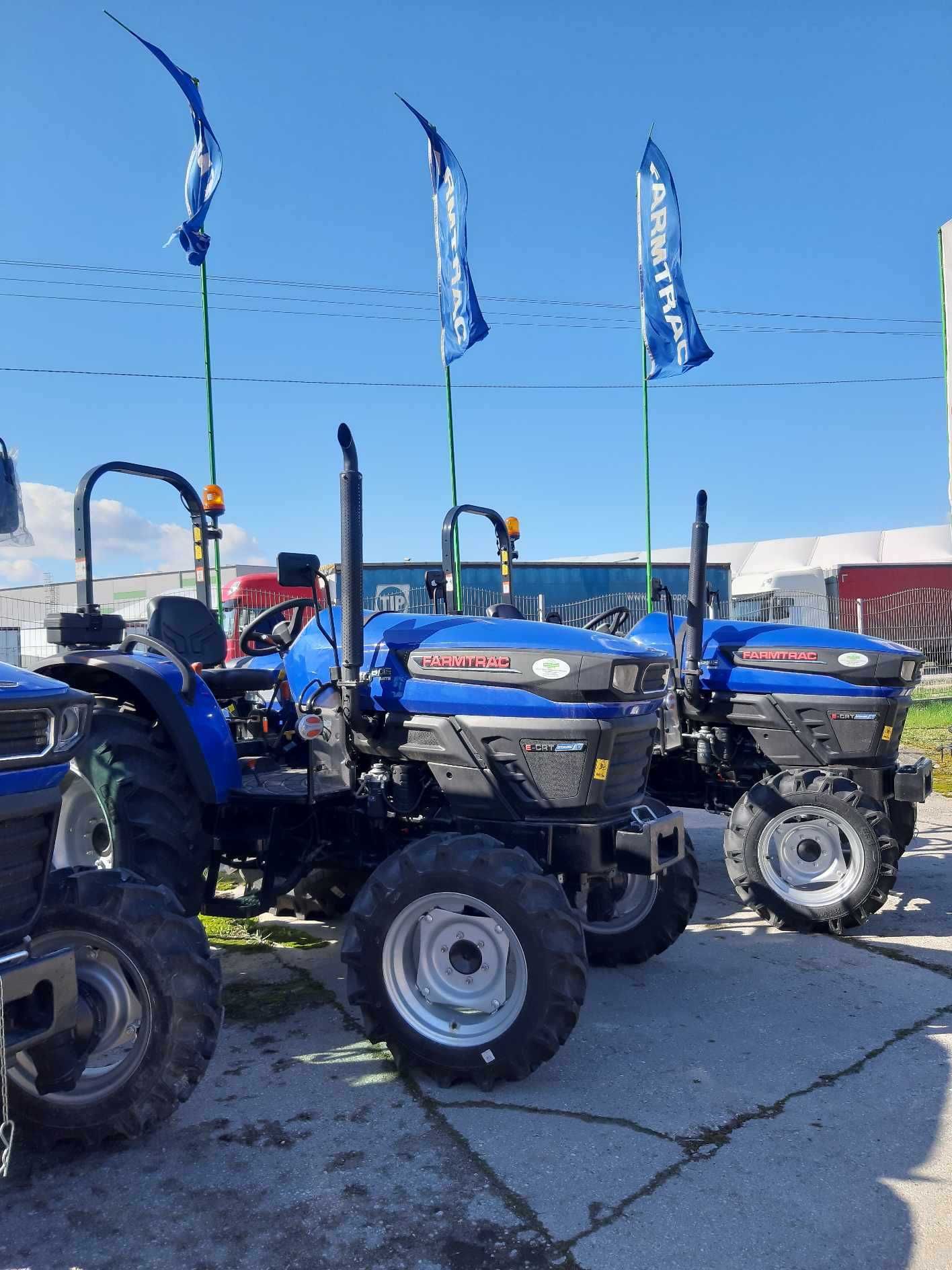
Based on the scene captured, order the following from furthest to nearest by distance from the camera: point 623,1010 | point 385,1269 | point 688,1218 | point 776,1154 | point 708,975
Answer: point 708,975 < point 623,1010 < point 776,1154 < point 688,1218 < point 385,1269

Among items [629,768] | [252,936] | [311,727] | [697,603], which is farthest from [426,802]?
[697,603]

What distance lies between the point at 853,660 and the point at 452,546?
2224mm

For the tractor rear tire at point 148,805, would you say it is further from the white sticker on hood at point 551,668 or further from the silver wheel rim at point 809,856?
the silver wheel rim at point 809,856

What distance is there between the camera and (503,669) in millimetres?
3463

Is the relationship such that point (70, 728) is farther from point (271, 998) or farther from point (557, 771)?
point (271, 998)

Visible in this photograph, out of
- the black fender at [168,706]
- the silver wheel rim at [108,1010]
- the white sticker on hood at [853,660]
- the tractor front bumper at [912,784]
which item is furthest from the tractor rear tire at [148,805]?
the tractor front bumper at [912,784]

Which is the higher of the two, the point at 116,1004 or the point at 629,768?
the point at 629,768

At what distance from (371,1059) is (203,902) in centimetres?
102

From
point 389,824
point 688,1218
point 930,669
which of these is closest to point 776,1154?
point 688,1218

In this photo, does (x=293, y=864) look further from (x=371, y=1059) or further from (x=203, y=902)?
(x=371, y=1059)

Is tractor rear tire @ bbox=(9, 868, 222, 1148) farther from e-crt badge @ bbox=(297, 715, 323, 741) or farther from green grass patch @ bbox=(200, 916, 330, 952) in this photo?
green grass patch @ bbox=(200, 916, 330, 952)

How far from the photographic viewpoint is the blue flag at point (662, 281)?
13.9m

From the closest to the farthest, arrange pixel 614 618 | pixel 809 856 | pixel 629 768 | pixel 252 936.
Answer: pixel 629 768, pixel 252 936, pixel 809 856, pixel 614 618

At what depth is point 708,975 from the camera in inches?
165
